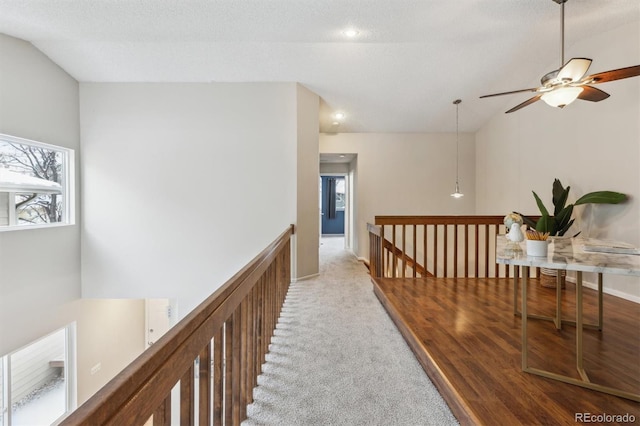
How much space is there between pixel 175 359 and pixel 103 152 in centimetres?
504

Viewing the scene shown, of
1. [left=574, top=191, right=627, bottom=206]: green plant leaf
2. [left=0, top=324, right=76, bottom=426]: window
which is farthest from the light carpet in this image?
[left=0, top=324, right=76, bottom=426]: window

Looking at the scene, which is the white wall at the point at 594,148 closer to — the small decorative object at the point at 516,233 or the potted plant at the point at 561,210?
the potted plant at the point at 561,210

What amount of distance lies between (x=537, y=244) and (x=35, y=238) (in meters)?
5.77

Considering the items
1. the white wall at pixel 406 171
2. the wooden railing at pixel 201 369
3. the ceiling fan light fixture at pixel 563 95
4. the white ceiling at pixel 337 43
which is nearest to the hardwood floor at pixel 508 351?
the wooden railing at pixel 201 369

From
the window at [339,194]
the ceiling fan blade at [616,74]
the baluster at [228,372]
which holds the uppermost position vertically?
the ceiling fan blade at [616,74]

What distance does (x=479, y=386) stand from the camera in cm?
162

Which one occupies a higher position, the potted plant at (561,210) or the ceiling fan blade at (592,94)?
the ceiling fan blade at (592,94)

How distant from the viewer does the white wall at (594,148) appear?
312 cm

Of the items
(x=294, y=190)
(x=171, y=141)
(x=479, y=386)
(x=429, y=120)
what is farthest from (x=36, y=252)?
(x=429, y=120)

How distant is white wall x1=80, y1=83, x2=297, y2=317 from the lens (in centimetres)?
460

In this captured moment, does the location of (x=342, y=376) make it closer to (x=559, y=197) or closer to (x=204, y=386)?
(x=204, y=386)

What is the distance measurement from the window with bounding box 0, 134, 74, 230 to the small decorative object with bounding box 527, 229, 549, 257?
564 centimetres

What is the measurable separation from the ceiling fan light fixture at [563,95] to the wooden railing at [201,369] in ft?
9.62

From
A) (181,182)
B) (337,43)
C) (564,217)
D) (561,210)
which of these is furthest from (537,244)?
(181,182)
